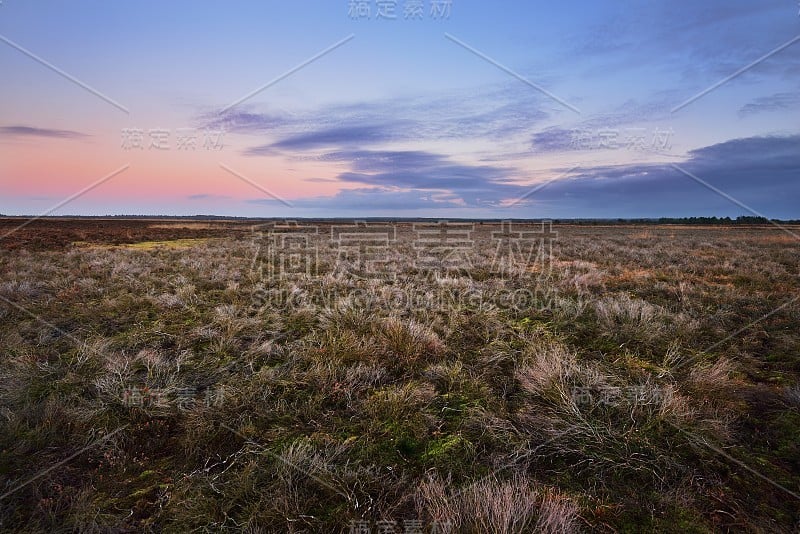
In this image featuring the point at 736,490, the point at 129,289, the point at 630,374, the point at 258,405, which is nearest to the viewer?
the point at 736,490

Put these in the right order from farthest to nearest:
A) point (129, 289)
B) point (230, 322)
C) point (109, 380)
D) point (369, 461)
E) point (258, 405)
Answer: point (129, 289), point (230, 322), point (109, 380), point (258, 405), point (369, 461)

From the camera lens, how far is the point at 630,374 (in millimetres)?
4258

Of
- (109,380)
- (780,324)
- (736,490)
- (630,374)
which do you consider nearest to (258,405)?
(109,380)

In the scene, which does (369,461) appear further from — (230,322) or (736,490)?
(230,322)

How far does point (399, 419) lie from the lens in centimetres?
342

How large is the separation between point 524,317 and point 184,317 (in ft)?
21.8

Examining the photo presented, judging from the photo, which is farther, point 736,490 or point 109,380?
point 109,380

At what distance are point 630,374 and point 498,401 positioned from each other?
5.92ft

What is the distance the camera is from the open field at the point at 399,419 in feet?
7.75

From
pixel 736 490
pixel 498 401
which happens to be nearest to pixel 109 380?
pixel 498 401

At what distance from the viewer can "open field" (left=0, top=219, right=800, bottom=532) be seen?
2361 millimetres

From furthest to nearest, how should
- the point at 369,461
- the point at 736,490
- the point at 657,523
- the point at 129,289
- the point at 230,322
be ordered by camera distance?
the point at 129,289 → the point at 230,322 → the point at 369,461 → the point at 736,490 → the point at 657,523

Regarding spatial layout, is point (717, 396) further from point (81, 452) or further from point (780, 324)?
point (81, 452)

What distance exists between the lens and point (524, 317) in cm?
695
